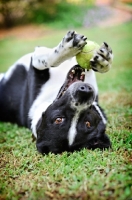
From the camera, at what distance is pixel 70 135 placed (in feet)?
10.00

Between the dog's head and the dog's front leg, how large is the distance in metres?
0.33

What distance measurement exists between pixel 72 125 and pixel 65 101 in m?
0.24

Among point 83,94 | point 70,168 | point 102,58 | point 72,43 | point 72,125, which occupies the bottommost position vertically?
point 70,168

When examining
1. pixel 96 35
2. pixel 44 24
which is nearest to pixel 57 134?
pixel 96 35

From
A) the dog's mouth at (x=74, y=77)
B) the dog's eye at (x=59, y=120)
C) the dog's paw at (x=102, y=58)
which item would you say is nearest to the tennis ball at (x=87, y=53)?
the dog's paw at (x=102, y=58)

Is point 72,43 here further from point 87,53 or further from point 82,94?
point 82,94

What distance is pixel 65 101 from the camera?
3.12 m

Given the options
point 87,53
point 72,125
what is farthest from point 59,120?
point 87,53

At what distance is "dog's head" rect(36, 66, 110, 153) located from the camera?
3.04m

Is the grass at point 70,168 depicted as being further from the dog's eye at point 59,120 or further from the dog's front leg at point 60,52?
the dog's front leg at point 60,52

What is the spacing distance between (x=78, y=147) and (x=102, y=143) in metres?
0.23

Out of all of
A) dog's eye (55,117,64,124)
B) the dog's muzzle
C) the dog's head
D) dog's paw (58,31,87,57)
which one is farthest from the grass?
dog's paw (58,31,87,57)

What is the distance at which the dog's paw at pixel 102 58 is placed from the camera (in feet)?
10.3

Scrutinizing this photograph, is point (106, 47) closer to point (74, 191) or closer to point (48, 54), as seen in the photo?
point (48, 54)
